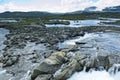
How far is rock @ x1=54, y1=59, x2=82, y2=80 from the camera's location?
28.3 metres

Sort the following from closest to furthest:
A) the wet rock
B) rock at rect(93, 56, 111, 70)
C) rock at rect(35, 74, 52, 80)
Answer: rock at rect(35, 74, 52, 80)
rock at rect(93, 56, 111, 70)
the wet rock

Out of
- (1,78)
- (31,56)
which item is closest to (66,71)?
(1,78)

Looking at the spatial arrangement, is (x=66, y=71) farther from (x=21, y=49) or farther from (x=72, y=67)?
(x=21, y=49)

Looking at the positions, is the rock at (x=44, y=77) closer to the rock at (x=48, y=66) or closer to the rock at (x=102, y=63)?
the rock at (x=48, y=66)

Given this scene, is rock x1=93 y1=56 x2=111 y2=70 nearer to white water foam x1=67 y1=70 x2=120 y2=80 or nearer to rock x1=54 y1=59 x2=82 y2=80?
white water foam x1=67 y1=70 x2=120 y2=80

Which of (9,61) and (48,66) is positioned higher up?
(48,66)

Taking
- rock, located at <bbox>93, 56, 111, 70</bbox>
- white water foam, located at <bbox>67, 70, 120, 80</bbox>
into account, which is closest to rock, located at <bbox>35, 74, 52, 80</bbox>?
white water foam, located at <bbox>67, 70, 120, 80</bbox>

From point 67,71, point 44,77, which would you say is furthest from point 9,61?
point 67,71

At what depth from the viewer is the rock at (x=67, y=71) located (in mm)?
28297

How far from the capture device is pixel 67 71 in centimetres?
2895

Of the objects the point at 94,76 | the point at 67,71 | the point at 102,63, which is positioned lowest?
the point at 94,76

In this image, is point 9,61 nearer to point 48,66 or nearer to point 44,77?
point 48,66

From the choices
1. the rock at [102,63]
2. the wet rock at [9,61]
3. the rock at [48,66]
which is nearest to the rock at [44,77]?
the rock at [48,66]

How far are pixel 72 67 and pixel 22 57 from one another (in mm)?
14832
